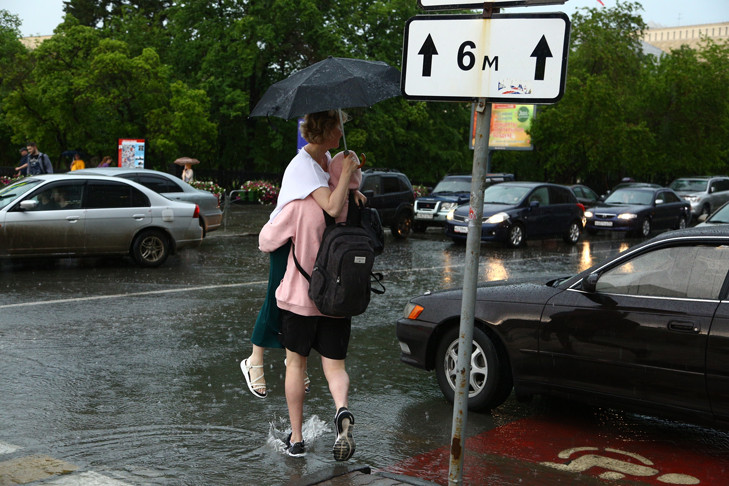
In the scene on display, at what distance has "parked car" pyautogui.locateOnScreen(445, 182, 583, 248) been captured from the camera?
22062 millimetres

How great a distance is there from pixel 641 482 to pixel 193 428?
9.11 ft

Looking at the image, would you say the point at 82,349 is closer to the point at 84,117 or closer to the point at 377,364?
the point at 377,364

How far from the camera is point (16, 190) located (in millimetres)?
14164

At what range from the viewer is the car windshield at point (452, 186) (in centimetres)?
2759

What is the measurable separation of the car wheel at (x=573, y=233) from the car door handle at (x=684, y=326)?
19.4 meters

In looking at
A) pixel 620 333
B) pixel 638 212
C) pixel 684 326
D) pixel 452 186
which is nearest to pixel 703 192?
pixel 638 212

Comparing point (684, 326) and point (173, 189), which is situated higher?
point (173, 189)

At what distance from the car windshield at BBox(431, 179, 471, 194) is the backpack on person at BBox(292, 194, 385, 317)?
2270 centimetres

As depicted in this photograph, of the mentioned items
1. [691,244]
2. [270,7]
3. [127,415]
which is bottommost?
[127,415]

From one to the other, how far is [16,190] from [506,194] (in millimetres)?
13212

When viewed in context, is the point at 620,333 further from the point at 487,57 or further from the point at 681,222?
the point at 681,222

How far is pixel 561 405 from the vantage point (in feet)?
22.2

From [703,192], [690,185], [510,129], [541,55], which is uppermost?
[510,129]

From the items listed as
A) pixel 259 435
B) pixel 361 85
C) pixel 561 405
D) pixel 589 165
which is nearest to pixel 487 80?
pixel 361 85
